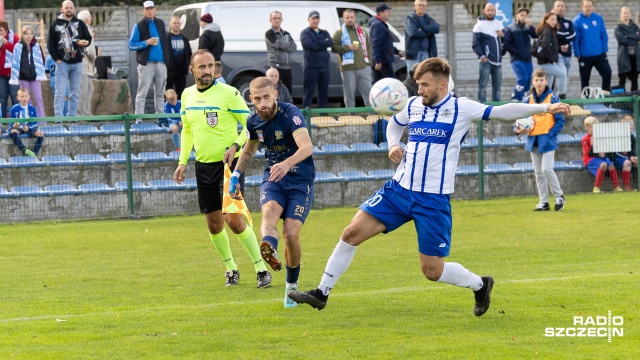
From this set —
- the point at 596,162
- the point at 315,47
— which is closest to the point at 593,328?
the point at 315,47

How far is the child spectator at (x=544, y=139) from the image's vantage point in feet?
55.2

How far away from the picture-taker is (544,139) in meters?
17.2

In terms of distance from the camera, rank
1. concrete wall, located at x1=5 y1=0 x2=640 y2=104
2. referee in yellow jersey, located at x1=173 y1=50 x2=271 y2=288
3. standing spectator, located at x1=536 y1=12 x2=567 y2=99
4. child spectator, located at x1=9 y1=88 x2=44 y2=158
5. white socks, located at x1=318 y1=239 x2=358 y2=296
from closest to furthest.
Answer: white socks, located at x1=318 y1=239 x2=358 y2=296
referee in yellow jersey, located at x1=173 y1=50 x2=271 y2=288
child spectator, located at x1=9 y1=88 x2=44 y2=158
standing spectator, located at x1=536 y1=12 x2=567 y2=99
concrete wall, located at x1=5 y1=0 x2=640 y2=104

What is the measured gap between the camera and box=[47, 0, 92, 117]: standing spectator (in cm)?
1917

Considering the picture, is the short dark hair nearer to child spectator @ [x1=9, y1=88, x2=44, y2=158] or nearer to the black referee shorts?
the black referee shorts

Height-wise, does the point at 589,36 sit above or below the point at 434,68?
above

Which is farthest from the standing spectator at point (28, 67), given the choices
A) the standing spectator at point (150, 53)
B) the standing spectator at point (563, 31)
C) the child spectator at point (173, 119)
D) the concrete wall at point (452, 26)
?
the standing spectator at point (563, 31)

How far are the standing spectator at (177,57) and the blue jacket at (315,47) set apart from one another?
7.08 feet

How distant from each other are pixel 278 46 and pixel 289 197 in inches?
430

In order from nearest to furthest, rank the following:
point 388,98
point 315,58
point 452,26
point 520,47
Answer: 1. point 388,98
2. point 315,58
3. point 520,47
4. point 452,26

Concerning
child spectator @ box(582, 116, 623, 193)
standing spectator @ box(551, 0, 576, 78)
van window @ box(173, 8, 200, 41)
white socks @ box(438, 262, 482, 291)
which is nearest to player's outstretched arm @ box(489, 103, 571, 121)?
white socks @ box(438, 262, 482, 291)

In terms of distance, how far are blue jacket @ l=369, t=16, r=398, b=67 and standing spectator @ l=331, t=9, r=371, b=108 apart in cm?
16

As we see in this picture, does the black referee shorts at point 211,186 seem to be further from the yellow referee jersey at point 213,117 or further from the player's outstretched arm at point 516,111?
the player's outstretched arm at point 516,111

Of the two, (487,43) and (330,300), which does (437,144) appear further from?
(487,43)
